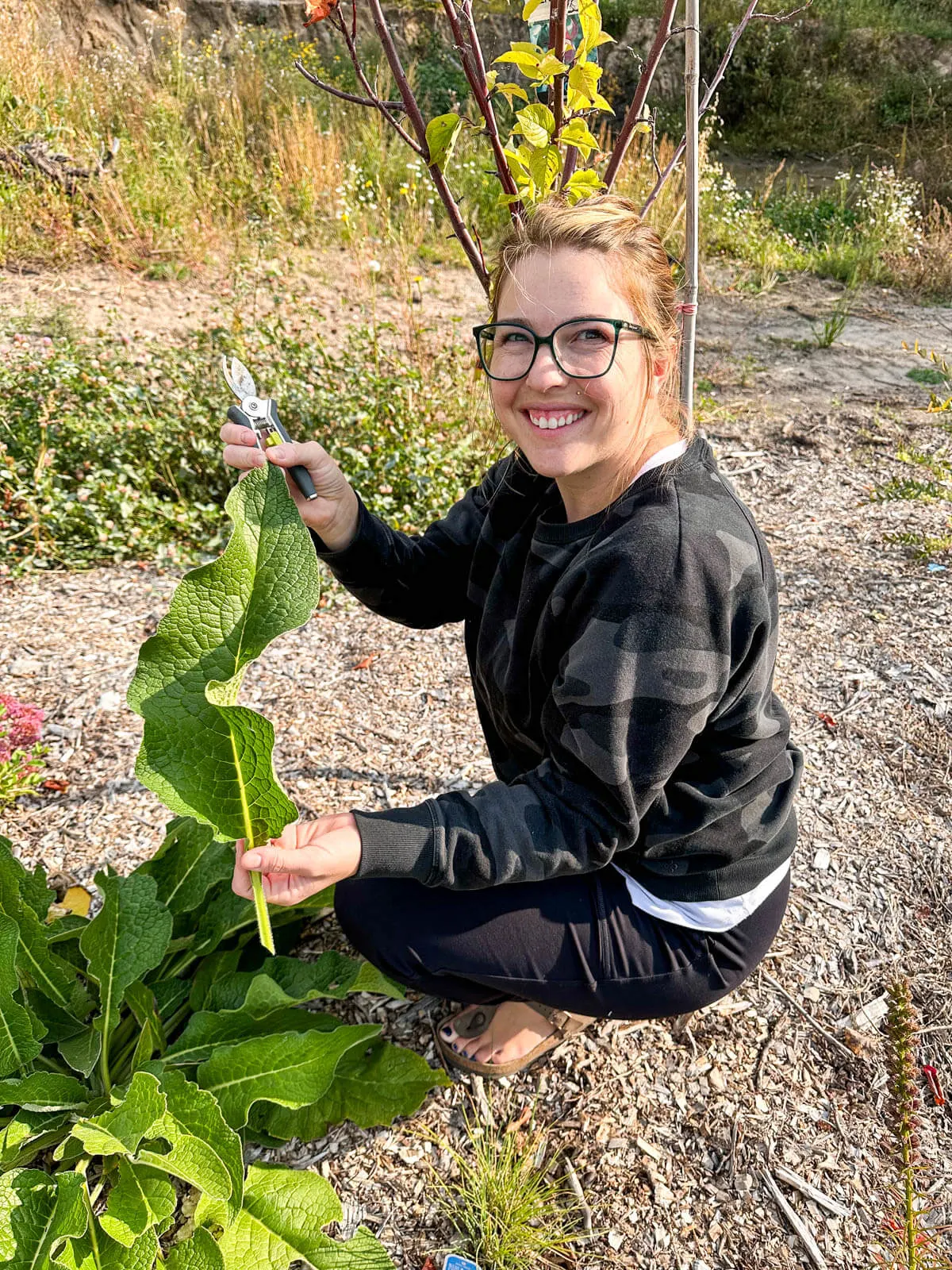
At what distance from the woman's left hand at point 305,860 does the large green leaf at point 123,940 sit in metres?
0.32

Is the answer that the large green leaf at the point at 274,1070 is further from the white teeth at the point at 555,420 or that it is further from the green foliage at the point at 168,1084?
the white teeth at the point at 555,420

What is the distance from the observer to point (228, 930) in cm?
170

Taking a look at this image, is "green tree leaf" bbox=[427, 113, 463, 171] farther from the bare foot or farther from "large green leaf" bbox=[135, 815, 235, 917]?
the bare foot

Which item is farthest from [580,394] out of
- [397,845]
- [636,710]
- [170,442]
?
[170,442]

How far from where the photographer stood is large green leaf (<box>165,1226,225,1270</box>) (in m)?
1.27

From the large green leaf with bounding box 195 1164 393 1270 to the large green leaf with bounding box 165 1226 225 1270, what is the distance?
3cm

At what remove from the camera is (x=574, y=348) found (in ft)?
4.42

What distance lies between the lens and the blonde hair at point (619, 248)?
134 centimetres

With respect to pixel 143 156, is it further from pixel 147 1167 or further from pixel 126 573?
pixel 147 1167

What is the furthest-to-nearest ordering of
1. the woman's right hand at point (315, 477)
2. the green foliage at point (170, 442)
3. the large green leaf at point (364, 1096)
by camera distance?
the green foliage at point (170, 442) < the large green leaf at point (364, 1096) < the woman's right hand at point (315, 477)

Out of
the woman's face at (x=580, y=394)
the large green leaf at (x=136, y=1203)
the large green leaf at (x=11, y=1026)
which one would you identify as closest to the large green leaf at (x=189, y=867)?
the large green leaf at (x=11, y=1026)

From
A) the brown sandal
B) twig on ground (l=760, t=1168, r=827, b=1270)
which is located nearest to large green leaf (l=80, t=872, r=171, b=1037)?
the brown sandal

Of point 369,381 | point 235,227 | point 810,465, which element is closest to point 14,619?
point 369,381

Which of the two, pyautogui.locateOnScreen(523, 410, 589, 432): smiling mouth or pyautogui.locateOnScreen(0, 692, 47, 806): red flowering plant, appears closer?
pyautogui.locateOnScreen(523, 410, 589, 432): smiling mouth
